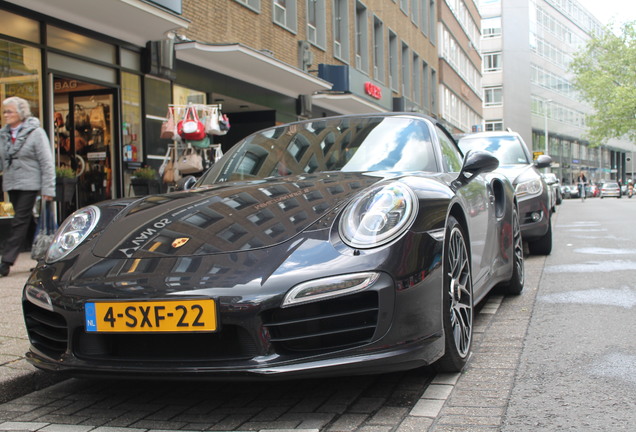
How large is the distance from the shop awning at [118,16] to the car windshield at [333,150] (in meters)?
5.96

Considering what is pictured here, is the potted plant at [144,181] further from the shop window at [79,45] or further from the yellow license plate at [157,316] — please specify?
the yellow license plate at [157,316]

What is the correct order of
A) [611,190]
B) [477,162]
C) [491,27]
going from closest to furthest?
[477,162], [611,190], [491,27]

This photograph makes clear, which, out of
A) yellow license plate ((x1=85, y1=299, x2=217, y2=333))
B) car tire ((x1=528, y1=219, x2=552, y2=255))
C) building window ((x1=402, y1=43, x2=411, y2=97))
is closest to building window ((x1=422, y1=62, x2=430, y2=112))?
building window ((x1=402, y1=43, x2=411, y2=97))

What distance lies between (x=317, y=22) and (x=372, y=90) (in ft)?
10.8

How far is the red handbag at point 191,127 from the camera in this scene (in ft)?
33.5

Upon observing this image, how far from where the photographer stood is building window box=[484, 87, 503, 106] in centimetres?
6641

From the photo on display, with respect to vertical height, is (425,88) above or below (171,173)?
above

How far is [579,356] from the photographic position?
3.62 meters

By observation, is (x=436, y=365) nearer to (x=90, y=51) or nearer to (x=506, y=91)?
(x=90, y=51)

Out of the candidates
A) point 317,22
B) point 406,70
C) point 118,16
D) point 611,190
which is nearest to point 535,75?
point 611,190

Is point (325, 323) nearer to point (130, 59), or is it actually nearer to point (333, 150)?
point (333, 150)

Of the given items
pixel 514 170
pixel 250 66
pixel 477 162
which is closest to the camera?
pixel 477 162

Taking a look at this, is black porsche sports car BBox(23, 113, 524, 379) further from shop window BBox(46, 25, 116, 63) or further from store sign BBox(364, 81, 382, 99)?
store sign BBox(364, 81, 382, 99)

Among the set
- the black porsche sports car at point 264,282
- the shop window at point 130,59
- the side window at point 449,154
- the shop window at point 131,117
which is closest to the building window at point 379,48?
the shop window at point 130,59
